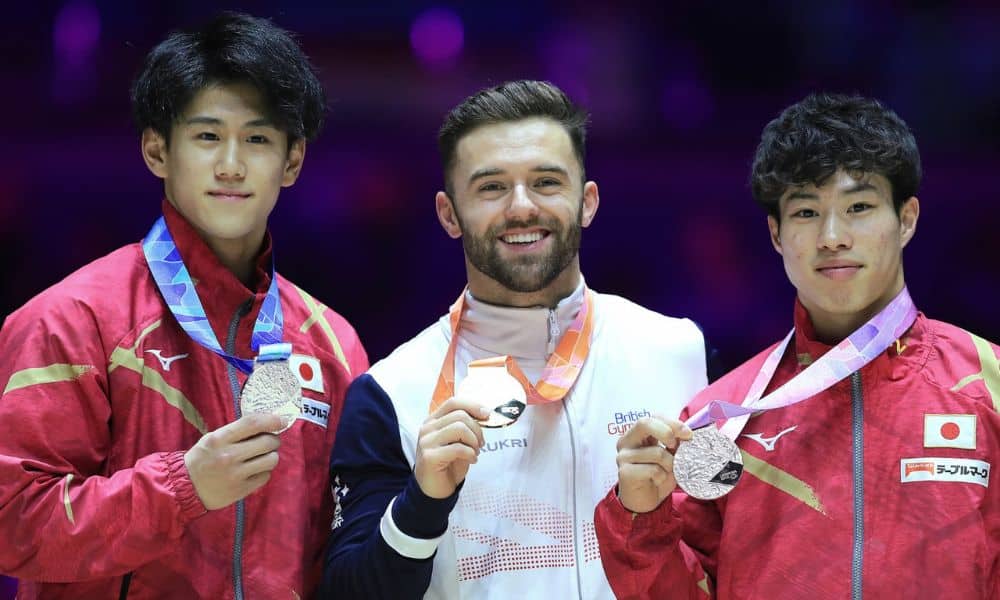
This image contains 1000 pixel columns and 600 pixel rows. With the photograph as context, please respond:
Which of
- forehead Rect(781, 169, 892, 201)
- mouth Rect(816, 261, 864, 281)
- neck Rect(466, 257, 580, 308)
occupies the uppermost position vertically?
forehead Rect(781, 169, 892, 201)

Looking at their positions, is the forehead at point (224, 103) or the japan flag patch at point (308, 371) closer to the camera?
the forehead at point (224, 103)

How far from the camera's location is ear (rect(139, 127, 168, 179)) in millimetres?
3422

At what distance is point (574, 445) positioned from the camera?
3.44m

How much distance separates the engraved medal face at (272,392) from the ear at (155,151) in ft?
2.30

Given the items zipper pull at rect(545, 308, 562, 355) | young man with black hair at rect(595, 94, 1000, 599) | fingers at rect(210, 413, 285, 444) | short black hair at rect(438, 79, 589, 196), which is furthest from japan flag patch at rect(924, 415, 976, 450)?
fingers at rect(210, 413, 285, 444)

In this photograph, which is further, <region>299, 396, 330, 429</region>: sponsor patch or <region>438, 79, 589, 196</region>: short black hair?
<region>438, 79, 589, 196</region>: short black hair

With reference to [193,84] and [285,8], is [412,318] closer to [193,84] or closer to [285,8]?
[285,8]

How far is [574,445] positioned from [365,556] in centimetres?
65

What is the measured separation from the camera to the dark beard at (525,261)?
3557 mm

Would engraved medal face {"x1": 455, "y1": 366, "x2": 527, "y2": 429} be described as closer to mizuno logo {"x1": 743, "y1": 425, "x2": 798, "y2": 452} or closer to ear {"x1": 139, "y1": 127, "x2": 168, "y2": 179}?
mizuno logo {"x1": 743, "y1": 425, "x2": 798, "y2": 452}

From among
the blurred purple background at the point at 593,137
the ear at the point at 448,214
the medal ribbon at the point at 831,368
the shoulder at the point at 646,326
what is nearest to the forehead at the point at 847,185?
the medal ribbon at the point at 831,368

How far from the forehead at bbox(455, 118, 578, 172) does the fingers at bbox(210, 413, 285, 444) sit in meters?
1.11

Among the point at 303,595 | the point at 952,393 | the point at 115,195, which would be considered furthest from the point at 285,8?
the point at 952,393

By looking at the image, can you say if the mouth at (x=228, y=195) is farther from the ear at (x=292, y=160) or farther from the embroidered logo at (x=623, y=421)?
the embroidered logo at (x=623, y=421)
